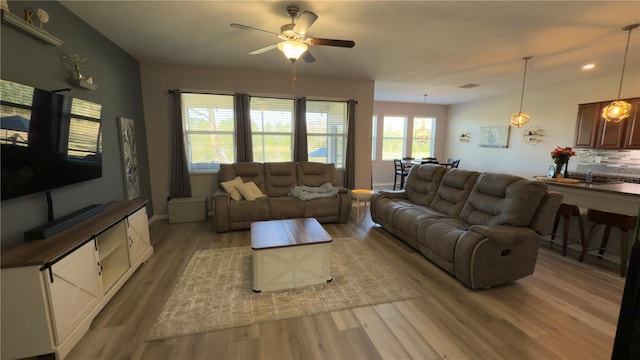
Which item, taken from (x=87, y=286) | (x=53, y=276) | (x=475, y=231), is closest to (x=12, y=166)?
(x=53, y=276)

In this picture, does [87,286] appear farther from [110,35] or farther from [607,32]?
[607,32]

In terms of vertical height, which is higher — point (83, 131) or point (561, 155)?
point (83, 131)

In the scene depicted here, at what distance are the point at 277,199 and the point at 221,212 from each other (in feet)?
2.78

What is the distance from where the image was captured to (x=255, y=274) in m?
2.35

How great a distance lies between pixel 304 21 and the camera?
2.25 meters

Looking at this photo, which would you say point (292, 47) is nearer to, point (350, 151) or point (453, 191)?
point (453, 191)

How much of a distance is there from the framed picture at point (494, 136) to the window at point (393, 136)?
7.07 feet

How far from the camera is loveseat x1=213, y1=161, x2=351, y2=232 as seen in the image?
12.8ft

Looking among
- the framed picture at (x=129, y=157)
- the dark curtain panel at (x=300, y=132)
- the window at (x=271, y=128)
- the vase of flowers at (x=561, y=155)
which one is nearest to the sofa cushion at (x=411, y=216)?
the vase of flowers at (x=561, y=155)

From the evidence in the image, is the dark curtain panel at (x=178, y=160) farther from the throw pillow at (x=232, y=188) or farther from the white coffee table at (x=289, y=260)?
the white coffee table at (x=289, y=260)

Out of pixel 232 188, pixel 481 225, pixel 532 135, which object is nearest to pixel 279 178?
pixel 232 188

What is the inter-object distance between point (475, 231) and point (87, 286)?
323cm

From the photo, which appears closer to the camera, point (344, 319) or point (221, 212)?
point (344, 319)

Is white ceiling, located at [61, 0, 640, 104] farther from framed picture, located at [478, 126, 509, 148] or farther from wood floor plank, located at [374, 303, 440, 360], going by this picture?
wood floor plank, located at [374, 303, 440, 360]
